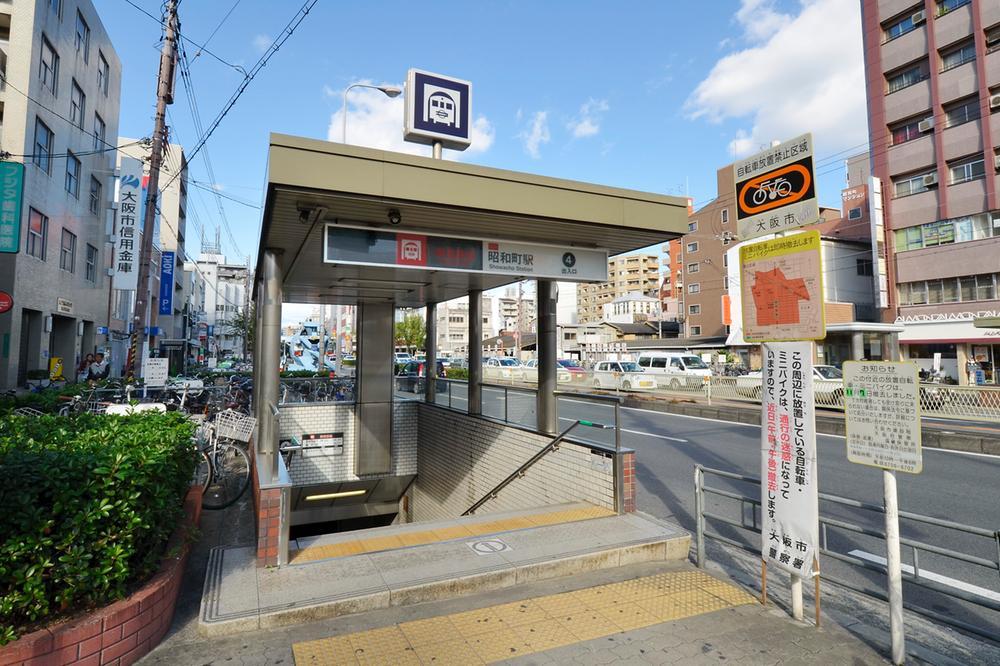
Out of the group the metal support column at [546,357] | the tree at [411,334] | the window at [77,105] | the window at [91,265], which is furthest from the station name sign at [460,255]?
the tree at [411,334]

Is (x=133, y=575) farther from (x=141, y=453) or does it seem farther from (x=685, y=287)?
(x=685, y=287)

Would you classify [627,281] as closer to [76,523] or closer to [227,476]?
[227,476]

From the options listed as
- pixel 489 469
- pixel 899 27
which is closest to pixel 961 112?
pixel 899 27

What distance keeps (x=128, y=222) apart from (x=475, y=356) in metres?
16.5

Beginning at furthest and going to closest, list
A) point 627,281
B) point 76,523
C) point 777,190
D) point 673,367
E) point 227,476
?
point 627,281, point 673,367, point 227,476, point 777,190, point 76,523

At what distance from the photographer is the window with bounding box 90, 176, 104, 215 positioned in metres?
24.3

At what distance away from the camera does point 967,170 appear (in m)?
28.1

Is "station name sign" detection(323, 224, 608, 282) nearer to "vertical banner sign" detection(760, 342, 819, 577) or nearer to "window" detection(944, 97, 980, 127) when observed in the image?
"vertical banner sign" detection(760, 342, 819, 577)

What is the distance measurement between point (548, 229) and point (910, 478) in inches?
332

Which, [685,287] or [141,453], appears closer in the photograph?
[141,453]

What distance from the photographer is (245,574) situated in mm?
4363

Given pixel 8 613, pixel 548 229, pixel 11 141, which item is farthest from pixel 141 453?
pixel 11 141

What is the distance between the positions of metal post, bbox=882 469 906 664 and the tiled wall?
9.95 feet

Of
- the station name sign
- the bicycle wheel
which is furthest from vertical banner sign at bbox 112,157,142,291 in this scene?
the station name sign
